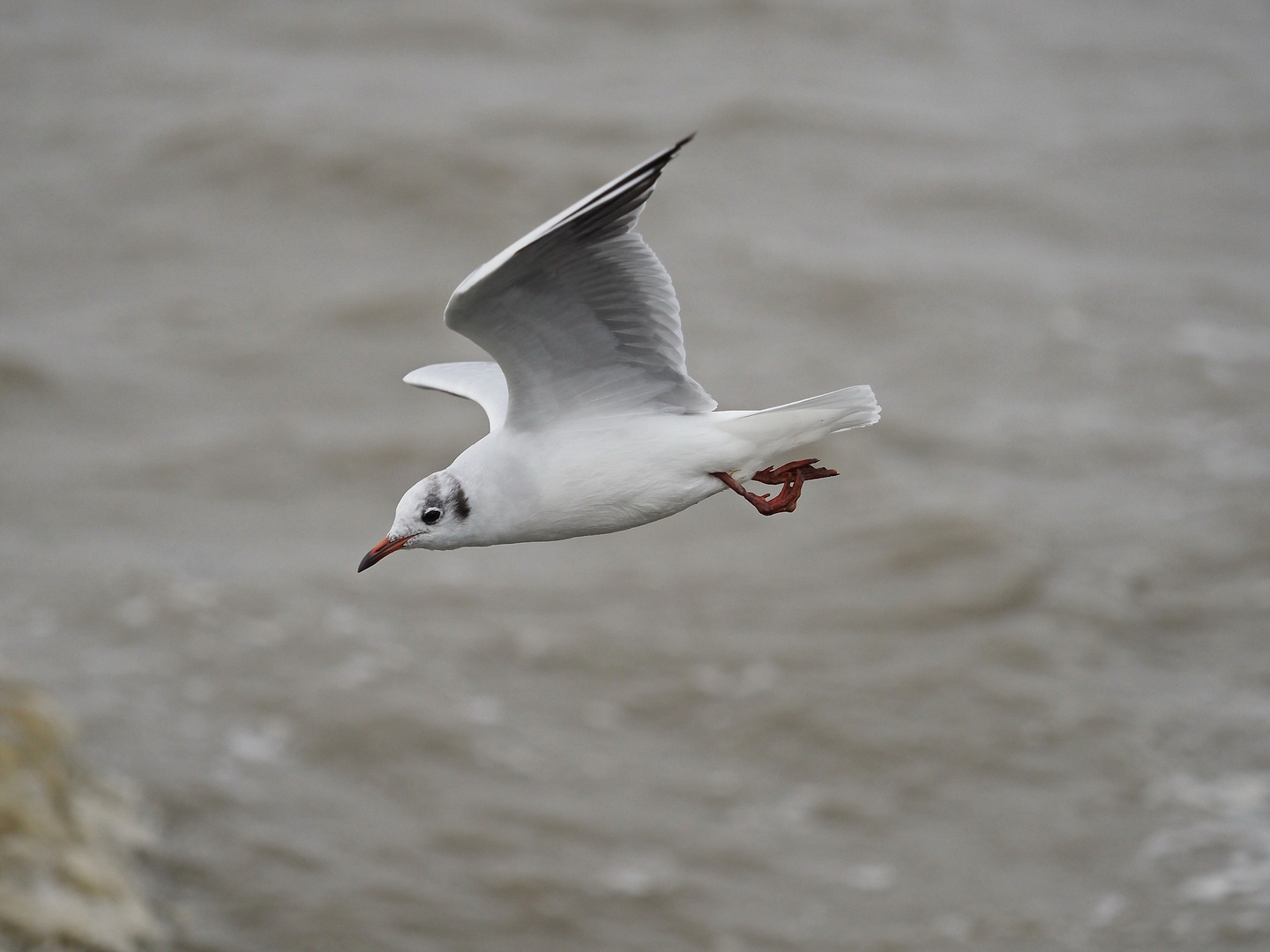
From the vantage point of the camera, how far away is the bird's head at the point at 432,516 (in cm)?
471

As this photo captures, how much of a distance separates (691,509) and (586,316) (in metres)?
11.0

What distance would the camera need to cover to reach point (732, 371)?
1684 centimetres

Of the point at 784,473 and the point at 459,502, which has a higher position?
the point at 784,473

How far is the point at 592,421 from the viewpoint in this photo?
16.3 feet

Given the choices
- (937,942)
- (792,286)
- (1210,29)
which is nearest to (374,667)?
(937,942)

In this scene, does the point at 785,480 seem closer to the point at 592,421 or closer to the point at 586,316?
the point at 592,421

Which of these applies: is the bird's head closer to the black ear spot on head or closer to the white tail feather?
the black ear spot on head

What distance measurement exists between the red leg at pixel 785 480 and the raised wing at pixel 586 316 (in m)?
0.35

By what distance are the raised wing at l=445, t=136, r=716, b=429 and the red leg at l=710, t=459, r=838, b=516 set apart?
1.15 feet

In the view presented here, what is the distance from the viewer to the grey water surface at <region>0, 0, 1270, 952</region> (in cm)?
1122

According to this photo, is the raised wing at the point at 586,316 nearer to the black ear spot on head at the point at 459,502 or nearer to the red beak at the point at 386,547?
the black ear spot on head at the point at 459,502

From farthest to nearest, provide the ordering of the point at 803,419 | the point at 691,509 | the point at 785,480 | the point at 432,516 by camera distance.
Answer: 1. the point at 691,509
2. the point at 785,480
3. the point at 803,419
4. the point at 432,516

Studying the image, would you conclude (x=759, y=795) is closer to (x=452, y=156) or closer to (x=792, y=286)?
(x=792, y=286)

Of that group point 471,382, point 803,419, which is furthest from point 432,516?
point 803,419
